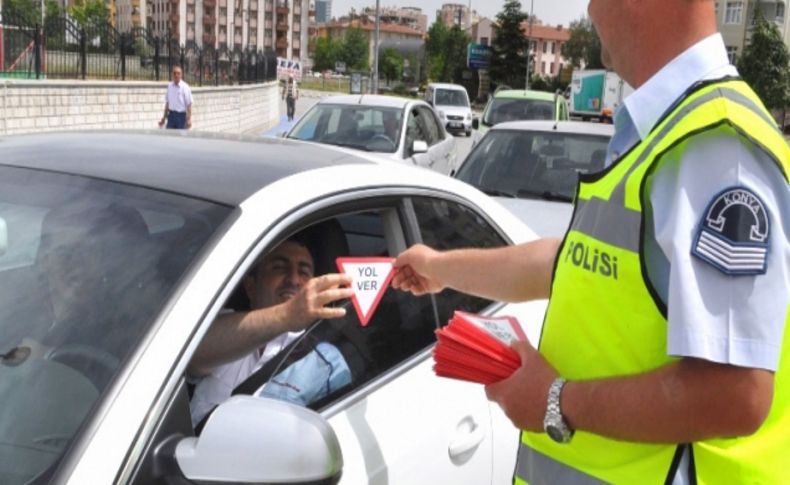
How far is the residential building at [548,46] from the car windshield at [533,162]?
5265 inches

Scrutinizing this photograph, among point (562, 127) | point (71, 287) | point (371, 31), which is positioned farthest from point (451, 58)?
point (71, 287)

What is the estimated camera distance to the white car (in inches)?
63.8

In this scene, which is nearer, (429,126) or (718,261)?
A: (718,261)

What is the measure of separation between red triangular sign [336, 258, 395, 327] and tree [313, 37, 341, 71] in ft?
475

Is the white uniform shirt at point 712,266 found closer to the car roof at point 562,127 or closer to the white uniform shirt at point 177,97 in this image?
the car roof at point 562,127

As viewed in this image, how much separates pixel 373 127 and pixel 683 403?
33.1 ft

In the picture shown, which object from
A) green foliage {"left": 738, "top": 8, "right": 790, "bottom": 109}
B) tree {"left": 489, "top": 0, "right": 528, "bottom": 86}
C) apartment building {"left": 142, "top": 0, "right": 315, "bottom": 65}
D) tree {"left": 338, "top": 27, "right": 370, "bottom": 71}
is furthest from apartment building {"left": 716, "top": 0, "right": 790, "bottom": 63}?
apartment building {"left": 142, "top": 0, "right": 315, "bottom": 65}

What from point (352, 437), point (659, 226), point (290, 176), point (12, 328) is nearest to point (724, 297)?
point (659, 226)

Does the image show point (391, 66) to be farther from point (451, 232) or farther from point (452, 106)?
point (451, 232)

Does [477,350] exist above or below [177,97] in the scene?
above

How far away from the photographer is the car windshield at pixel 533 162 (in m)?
7.54

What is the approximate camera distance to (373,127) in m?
11.3

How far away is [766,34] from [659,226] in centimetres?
6751

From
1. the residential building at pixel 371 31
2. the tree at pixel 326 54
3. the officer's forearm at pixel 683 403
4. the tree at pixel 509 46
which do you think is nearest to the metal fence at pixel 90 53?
the officer's forearm at pixel 683 403
